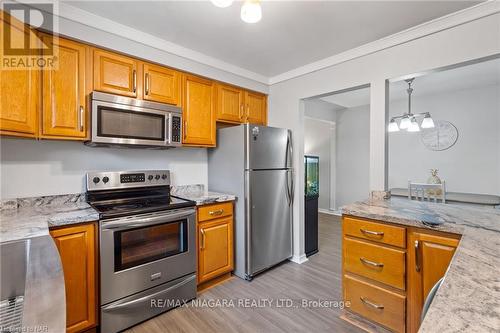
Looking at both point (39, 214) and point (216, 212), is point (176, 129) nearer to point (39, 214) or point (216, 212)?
point (216, 212)

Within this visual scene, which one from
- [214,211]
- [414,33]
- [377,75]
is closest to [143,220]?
[214,211]

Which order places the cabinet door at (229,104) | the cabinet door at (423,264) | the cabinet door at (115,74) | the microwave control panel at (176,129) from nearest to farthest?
the cabinet door at (423,264) < the cabinet door at (115,74) < the microwave control panel at (176,129) < the cabinet door at (229,104)

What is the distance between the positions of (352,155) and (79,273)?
5.11m

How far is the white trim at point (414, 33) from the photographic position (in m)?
1.74

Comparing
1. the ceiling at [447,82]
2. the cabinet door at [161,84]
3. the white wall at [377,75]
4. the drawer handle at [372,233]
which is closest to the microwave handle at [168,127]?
the cabinet door at [161,84]

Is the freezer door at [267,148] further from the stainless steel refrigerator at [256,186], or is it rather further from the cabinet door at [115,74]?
the cabinet door at [115,74]

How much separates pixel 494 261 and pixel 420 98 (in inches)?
181

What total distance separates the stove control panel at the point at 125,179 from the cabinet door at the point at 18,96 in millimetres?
544

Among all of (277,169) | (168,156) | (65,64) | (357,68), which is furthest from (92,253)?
(357,68)

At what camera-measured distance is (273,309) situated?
2047 mm

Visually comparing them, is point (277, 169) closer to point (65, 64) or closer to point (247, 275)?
point (247, 275)

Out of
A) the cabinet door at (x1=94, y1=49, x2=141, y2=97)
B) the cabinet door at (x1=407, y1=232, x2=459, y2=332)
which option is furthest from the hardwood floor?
the cabinet door at (x1=94, y1=49, x2=141, y2=97)

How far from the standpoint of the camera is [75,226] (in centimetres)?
159

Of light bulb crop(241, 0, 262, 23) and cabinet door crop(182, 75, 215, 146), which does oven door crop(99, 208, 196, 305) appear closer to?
cabinet door crop(182, 75, 215, 146)
